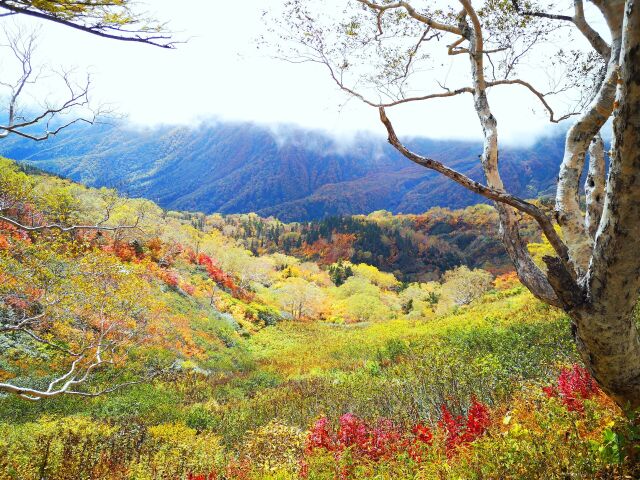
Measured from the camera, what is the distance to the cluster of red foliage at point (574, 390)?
13.3 feet

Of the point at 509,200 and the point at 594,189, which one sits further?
the point at 594,189

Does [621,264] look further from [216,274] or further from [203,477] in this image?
[216,274]

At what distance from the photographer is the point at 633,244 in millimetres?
1926

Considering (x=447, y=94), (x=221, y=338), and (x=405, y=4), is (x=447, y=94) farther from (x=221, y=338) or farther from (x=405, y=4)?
(x=221, y=338)

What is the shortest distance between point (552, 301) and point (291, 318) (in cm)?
3553

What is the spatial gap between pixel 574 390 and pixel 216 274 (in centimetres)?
3365

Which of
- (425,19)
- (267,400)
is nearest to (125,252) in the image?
(267,400)

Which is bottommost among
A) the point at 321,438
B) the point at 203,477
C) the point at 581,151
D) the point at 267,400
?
the point at 267,400

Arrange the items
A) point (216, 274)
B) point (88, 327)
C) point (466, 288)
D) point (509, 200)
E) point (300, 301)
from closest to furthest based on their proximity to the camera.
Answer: point (509, 200)
point (88, 327)
point (466, 288)
point (216, 274)
point (300, 301)

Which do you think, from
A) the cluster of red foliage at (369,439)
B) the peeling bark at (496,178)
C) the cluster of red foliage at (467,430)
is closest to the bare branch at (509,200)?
Answer: the peeling bark at (496,178)

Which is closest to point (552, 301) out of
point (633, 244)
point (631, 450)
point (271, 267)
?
point (631, 450)

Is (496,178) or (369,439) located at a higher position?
Answer: (496,178)

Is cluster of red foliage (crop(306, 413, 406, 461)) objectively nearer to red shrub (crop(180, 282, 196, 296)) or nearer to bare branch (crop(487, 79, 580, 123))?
bare branch (crop(487, 79, 580, 123))

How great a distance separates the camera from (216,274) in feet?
116
